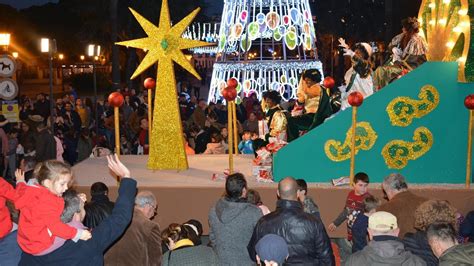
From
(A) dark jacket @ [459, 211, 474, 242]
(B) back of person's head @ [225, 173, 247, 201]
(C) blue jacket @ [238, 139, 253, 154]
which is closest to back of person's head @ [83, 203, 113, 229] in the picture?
(B) back of person's head @ [225, 173, 247, 201]

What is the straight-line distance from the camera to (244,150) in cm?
1408

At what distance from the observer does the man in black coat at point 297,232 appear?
6316 millimetres

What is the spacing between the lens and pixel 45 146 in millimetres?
13414

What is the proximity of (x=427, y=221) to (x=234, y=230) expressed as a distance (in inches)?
69.6

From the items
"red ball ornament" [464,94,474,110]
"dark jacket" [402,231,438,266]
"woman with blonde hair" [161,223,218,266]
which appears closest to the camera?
"woman with blonde hair" [161,223,218,266]

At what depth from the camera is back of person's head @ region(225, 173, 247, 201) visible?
23.1 feet

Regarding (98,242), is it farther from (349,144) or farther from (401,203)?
(349,144)

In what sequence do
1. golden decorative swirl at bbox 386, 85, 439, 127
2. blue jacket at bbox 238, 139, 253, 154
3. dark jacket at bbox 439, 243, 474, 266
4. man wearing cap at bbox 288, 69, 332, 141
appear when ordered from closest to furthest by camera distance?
dark jacket at bbox 439, 243, 474, 266
golden decorative swirl at bbox 386, 85, 439, 127
man wearing cap at bbox 288, 69, 332, 141
blue jacket at bbox 238, 139, 253, 154

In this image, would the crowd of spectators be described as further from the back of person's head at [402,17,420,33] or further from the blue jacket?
the blue jacket

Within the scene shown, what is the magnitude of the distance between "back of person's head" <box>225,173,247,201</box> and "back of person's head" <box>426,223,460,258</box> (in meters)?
1.95

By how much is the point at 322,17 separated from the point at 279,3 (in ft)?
109

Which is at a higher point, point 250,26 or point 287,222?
point 250,26

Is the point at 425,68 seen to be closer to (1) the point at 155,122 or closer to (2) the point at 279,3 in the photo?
(1) the point at 155,122

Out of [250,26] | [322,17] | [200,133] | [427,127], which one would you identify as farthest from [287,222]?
[322,17]
